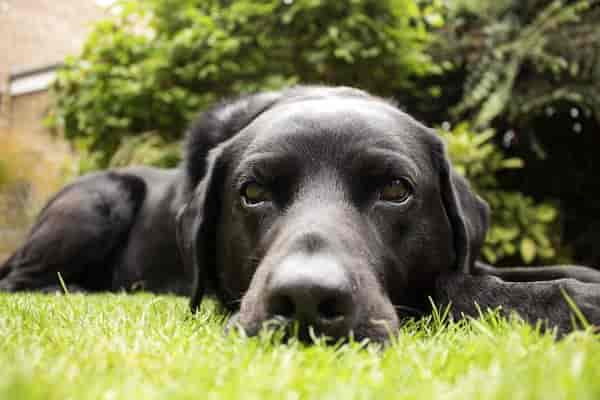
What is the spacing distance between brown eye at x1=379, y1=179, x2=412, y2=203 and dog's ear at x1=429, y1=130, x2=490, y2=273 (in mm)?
358

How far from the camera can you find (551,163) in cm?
651

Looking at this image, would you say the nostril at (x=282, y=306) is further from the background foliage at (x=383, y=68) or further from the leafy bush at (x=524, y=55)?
the leafy bush at (x=524, y=55)

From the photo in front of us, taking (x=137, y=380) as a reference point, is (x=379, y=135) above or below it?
above

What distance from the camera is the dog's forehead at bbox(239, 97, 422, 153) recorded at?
83.0 inches

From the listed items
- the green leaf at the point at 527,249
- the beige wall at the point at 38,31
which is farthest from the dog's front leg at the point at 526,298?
the beige wall at the point at 38,31

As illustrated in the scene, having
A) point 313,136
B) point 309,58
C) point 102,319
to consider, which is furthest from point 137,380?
point 309,58

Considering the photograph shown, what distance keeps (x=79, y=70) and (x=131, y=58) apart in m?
0.79

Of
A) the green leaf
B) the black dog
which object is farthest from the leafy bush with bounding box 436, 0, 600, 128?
the black dog

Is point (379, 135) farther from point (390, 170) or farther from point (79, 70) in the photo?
point (79, 70)

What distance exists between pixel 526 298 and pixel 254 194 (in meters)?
1.07

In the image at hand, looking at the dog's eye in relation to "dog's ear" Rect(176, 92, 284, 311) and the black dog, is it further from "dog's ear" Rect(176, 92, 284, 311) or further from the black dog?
"dog's ear" Rect(176, 92, 284, 311)

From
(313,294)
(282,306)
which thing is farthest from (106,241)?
(313,294)

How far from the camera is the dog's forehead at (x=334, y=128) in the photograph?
83.0 inches

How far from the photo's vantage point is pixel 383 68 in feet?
18.7
